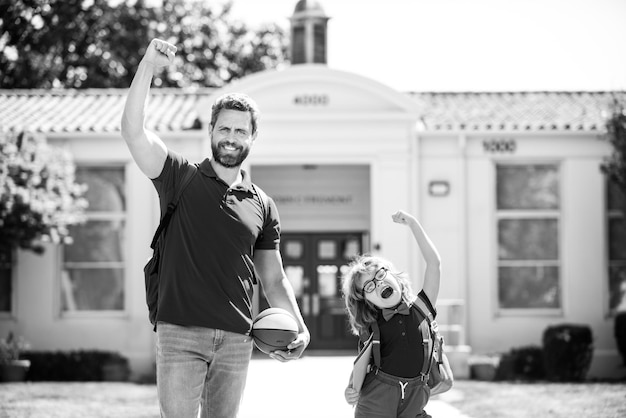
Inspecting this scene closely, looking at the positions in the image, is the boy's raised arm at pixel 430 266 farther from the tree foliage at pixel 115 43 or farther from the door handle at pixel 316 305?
the tree foliage at pixel 115 43

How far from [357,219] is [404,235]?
291 centimetres

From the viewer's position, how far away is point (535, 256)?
1781 cm

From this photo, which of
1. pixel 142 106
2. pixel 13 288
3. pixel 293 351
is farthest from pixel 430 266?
pixel 13 288

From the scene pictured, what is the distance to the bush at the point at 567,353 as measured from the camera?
1609 centimetres

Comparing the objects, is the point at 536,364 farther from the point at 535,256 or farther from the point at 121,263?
the point at 121,263

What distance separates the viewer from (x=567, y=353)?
16094 mm

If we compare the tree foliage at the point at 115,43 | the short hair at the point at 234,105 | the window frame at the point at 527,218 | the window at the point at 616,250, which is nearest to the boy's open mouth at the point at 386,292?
the short hair at the point at 234,105

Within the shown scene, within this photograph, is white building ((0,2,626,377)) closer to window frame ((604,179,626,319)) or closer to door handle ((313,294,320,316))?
window frame ((604,179,626,319))

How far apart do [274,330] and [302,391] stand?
7.96m

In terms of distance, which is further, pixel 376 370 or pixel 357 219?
pixel 357 219

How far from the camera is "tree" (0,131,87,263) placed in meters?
15.5

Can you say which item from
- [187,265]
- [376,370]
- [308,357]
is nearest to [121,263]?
[308,357]

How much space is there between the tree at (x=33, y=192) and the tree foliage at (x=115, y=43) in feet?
48.3

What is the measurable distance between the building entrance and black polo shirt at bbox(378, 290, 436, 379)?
13.6 m
